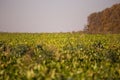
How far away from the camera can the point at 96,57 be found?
10.8 metres

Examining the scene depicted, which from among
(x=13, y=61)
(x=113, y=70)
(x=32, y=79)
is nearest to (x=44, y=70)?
(x=32, y=79)

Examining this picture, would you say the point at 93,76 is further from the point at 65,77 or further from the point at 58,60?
the point at 58,60

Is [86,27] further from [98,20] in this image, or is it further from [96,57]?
[96,57]

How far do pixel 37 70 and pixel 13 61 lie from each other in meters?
3.17

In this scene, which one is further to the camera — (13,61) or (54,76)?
(13,61)

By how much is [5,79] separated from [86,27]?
5976 cm

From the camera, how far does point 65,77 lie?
5.61 metres

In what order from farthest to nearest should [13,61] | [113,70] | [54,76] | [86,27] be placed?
[86,27] → [13,61] → [113,70] → [54,76]

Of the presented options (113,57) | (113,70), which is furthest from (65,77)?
(113,57)

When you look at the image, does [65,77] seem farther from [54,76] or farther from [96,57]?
[96,57]

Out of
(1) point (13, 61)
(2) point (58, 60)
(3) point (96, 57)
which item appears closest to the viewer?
(2) point (58, 60)

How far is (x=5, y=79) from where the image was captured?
6.29 meters

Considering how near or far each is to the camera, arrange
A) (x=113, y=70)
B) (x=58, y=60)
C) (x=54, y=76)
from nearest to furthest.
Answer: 1. (x=54, y=76)
2. (x=113, y=70)
3. (x=58, y=60)

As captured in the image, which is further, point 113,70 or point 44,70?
point 113,70
